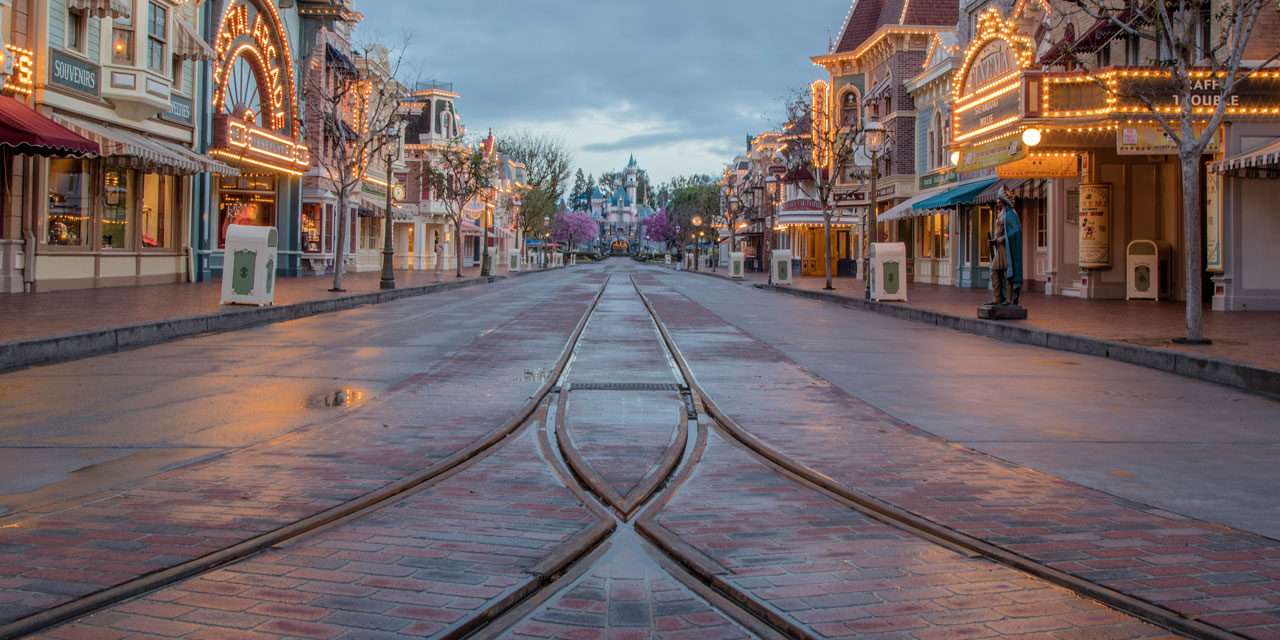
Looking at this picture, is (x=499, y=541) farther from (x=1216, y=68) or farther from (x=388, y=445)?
(x=1216, y=68)

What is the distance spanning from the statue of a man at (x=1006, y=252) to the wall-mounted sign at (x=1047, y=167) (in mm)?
7965

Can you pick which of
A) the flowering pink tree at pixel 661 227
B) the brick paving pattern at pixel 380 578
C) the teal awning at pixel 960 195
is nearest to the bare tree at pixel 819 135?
the teal awning at pixel 960 195

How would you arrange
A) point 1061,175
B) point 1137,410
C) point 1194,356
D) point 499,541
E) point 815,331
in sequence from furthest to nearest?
point 1061,175 < point 815,331 < point 1194,356 < point 1137,410 < point 499,541

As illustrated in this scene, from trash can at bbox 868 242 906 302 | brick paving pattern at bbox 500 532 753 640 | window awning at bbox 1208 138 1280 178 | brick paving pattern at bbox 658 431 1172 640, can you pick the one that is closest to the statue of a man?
window awning at bbox 1208 138 1280 178

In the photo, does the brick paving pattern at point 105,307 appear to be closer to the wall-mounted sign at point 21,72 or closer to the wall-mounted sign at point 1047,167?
the wall-mounted sign at point 21,72

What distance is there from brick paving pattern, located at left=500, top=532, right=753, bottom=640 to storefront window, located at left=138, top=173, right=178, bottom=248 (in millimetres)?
28248

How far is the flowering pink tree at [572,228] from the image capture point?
161 m

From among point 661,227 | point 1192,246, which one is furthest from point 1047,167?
point 661,227

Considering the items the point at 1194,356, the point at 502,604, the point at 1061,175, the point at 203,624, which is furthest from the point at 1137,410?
the point at 1061,175

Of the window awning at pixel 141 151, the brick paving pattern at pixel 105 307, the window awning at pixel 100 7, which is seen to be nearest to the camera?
the brick paving pattern at pixel 105 307

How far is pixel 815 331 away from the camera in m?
18.6

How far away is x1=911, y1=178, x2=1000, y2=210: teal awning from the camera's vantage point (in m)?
33.7

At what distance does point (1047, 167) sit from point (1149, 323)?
9.60 meters

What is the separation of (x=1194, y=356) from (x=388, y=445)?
9.70m
